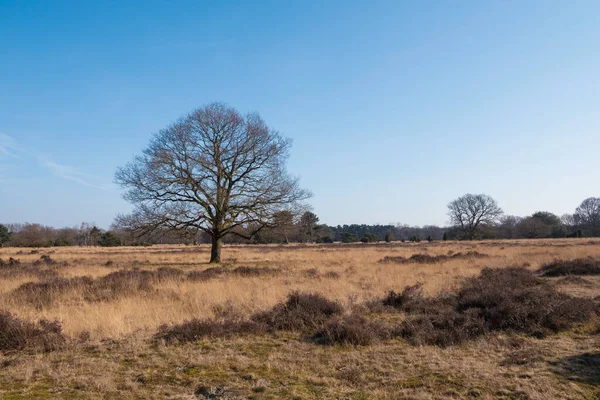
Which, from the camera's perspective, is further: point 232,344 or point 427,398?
point 232,344

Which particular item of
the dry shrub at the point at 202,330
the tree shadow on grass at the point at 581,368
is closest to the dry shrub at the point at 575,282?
the tree shadow on grass at the point at 581,368

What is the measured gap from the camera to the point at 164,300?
10016 millimetres

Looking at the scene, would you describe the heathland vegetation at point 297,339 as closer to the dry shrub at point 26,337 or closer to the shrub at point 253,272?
the dry shrub at point 26,337

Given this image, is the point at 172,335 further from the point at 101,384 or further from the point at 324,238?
the point at 324,238

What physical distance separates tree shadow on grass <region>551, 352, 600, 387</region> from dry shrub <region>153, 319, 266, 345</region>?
178 inches

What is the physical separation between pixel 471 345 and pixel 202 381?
4.07m

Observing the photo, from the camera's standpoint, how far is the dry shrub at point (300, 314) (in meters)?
7.40

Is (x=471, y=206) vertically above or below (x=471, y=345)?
above

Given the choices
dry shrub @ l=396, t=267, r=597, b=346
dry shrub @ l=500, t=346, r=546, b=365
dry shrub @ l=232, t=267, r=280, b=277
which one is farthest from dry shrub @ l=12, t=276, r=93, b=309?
dry shrub @ l=500, t=346, r=546, b=365

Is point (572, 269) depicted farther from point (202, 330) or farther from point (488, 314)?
point (202, 330)

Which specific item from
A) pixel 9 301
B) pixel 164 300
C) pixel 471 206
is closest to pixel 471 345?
pixel 164 300

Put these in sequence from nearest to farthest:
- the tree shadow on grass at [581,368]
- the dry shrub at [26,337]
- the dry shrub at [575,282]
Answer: the tree shadow on grass at [581,368], the dry shrub at [26,337], the dry shrub at [575,282]

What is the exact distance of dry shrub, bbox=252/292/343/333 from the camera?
24.3 ft

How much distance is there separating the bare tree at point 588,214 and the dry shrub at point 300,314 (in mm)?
95940
